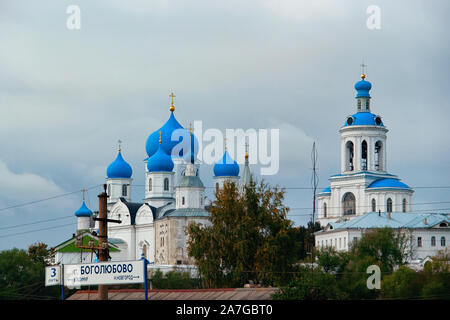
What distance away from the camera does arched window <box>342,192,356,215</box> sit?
76125 mm

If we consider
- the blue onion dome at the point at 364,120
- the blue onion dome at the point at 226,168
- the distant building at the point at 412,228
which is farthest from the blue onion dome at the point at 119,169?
the distant building at the point at 412,228

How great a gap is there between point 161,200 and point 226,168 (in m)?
5.94

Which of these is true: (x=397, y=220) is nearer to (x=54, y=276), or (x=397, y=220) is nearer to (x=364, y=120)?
(x=364, y=120)

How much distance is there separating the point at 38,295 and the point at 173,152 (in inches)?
1339

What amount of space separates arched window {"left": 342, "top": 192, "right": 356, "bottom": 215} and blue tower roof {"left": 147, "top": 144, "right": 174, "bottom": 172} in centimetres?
1410

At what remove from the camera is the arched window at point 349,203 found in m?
76.1

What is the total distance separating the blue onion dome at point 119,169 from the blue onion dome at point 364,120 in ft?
57.7

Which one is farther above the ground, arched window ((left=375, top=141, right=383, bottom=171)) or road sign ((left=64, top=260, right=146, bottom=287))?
arched window ((left=375, top=141, right=383, bottom=171))

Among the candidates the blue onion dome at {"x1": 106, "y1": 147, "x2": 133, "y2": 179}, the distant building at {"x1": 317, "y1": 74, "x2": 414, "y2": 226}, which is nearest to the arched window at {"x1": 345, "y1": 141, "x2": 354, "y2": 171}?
the distant building at {"x1": 317, "y1": 74, "x2": 414, "y2": 226}

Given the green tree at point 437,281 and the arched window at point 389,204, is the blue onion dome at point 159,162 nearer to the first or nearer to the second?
the arched window at point 389,204

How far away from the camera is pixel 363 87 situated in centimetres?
7750

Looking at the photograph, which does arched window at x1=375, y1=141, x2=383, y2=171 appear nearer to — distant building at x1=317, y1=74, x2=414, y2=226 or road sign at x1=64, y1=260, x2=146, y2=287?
distant building at x1=317, y1=74, x2=414, y2=226

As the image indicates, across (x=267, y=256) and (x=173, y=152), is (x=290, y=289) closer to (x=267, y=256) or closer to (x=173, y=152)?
(x=267, y=256)
